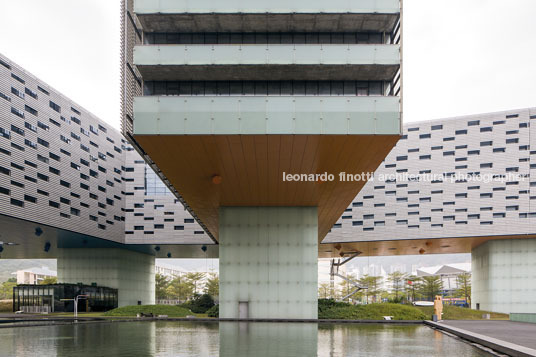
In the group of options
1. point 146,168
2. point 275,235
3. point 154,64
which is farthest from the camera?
point 146,168

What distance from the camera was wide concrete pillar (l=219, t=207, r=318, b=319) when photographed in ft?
96.9

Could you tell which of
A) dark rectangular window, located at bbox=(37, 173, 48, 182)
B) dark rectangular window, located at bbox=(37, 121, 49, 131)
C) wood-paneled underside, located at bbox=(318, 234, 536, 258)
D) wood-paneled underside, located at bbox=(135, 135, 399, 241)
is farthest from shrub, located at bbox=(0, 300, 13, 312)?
wood-paneled underside, located at bbox=(135, 135, 399, 241)

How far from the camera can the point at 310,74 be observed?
2217 centimetres

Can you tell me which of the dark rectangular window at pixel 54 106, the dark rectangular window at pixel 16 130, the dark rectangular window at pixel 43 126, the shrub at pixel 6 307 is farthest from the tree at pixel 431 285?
the dark rectangular window at pixel 16 130

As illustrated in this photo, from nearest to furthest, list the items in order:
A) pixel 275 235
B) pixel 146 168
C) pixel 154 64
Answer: pixel 154 64 → pixel 275 235 → pixel 146 168

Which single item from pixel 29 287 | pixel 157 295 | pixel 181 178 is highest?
pixel 181 178

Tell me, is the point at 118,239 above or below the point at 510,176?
below

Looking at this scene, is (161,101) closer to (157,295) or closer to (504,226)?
(504,226)

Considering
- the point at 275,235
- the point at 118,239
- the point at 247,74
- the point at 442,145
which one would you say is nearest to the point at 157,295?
the point at 118,239

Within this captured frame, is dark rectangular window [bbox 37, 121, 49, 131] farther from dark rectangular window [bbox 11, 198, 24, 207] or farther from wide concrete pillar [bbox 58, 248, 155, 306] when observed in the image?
wide concrete pillar [bbox 58, 248, 155, 306]

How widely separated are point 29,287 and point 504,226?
4576 centimetres

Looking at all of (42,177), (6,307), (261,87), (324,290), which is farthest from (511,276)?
(324,290)

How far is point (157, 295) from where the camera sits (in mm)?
110812

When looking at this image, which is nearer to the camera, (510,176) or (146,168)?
(510,176)
